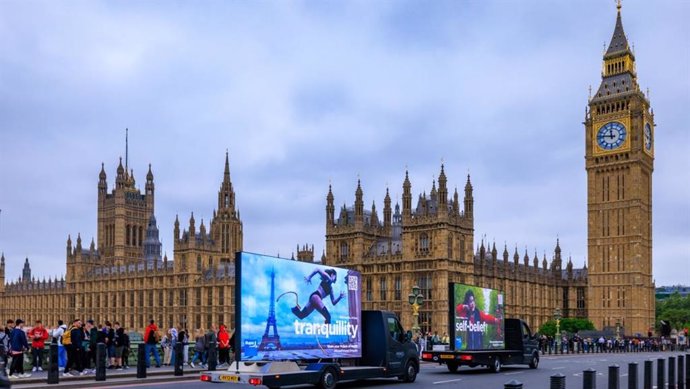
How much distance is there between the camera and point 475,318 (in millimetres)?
29797

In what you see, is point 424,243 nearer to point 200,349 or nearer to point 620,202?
point 620,202

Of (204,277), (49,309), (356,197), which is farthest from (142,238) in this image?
(356,197)

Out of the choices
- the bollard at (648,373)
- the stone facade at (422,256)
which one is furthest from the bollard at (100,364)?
the stone facade at (422,256)

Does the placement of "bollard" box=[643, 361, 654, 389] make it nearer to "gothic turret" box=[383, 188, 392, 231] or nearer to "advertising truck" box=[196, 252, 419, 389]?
"advertising truck" box=[196, 252, 419, 389]

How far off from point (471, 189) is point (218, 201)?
5792cm

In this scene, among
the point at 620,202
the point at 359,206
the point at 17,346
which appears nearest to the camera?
the point at 17,346

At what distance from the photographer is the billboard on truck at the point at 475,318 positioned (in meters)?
28.8

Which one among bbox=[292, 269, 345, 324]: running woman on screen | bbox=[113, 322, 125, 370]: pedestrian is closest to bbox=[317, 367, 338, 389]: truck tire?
bbox=[292, 269, 345, 324]: running woman on screen

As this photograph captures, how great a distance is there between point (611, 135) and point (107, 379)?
84.2m

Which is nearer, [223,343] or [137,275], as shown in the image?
[223,343]

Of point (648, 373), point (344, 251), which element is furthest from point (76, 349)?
point (344, 251)

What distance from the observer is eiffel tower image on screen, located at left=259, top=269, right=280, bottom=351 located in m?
19.4

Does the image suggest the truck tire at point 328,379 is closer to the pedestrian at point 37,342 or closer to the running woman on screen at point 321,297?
the running woman on screen at point 321,297

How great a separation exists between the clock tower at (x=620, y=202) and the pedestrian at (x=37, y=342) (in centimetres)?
7708
